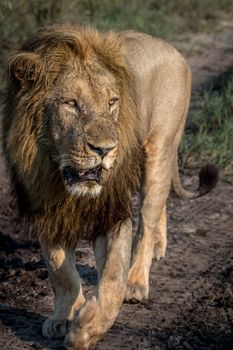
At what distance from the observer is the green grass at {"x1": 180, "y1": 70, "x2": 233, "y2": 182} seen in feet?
24.3

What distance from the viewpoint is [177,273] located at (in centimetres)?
530

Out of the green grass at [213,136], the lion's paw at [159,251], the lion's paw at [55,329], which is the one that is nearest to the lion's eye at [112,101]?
the lion's paw at [55,329]

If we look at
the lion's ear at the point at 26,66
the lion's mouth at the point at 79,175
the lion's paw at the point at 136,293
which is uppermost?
the lion's ear at the point at 26,66

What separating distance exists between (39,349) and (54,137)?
2.73 feet

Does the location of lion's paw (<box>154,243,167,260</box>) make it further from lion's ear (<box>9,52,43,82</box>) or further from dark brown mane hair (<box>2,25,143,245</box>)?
lion's ear (<box>9,52,43,82</box>)

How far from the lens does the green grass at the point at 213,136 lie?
741 centimetres

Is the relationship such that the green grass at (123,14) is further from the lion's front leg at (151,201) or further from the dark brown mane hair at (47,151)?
the dark brown mane hair at (47,151)

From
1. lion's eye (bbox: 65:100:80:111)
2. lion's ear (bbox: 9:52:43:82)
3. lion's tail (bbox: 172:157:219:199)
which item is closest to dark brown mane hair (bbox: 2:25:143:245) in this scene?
lion's ear (bbox: 9:52:43:82)

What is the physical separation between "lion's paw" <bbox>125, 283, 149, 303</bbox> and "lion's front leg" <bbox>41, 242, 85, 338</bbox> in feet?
1.78

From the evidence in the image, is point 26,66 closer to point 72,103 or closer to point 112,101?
point 72,103

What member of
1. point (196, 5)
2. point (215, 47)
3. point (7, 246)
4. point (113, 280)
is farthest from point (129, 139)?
point (196, 5)

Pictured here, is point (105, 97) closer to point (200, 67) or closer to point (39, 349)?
point (39, 349)

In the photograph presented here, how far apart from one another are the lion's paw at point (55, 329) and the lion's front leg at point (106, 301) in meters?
0.22

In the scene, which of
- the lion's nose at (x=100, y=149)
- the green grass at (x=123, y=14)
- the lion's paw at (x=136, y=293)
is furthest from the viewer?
the green grass at (x=123, y=14)
